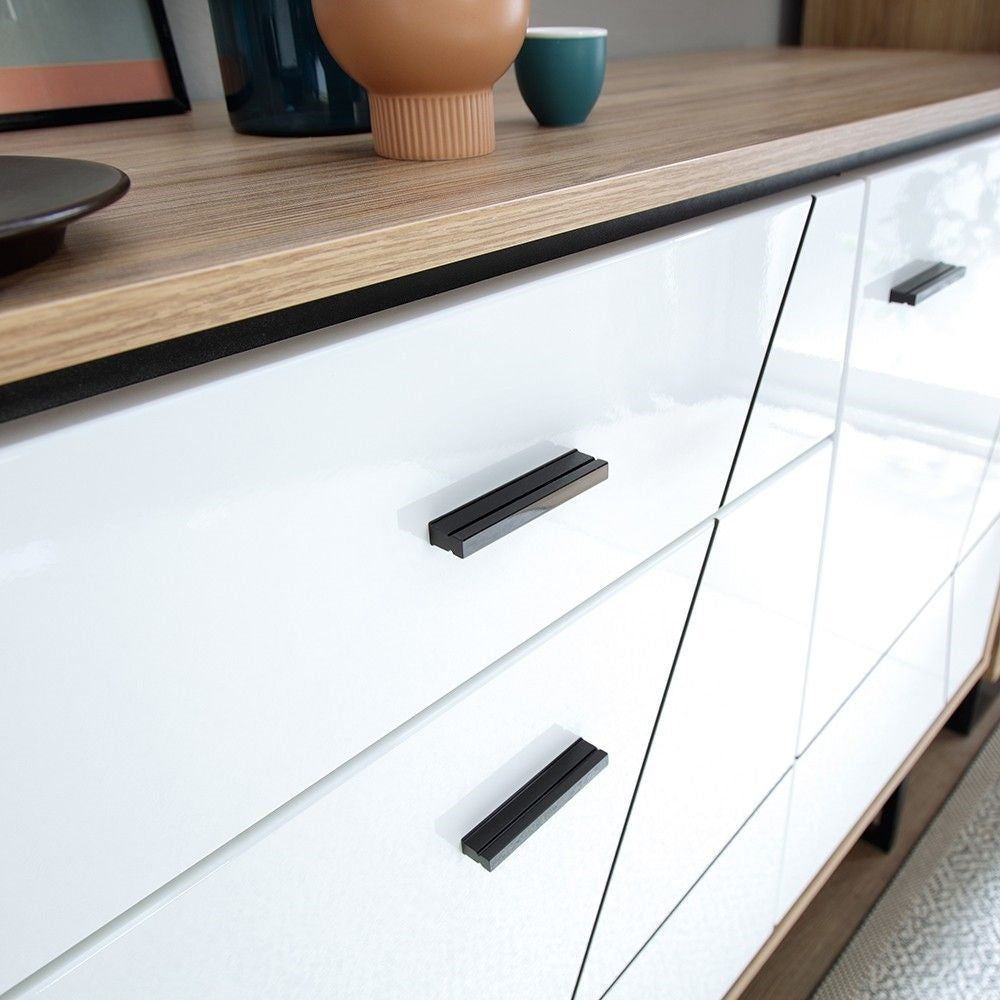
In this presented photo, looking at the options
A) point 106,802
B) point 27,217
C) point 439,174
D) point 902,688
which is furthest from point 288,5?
point 902,688

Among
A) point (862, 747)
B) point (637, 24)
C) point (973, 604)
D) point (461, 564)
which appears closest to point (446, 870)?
point (461, 564)

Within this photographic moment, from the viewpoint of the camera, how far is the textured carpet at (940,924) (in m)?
1.02

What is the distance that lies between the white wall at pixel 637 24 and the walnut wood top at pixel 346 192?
0.08 meters

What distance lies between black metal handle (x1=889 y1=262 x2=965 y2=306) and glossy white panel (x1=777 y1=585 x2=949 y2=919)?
420mm

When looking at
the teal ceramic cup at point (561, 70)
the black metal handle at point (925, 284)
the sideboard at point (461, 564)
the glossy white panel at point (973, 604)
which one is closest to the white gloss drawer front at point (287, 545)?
the sideboard at point (461, 564)

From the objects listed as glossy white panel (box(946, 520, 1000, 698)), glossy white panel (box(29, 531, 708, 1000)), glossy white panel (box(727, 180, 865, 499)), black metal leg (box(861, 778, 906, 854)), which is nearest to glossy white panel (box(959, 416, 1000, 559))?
glossy white panel (box(946, 520, 1000, 698))

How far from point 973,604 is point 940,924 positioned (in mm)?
Answer: 396

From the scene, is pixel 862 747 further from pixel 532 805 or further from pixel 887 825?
pixel 532 805

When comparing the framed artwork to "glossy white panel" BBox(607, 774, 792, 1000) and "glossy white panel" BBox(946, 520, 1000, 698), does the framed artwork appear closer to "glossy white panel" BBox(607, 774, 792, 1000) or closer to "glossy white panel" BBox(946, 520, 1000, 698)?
"glossy white panel" BBox(607, 774, 792, 1000)

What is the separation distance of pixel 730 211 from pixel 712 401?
0.36 ft

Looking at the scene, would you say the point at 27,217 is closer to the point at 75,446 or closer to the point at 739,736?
the point at 75,446

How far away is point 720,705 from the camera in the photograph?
68 cm

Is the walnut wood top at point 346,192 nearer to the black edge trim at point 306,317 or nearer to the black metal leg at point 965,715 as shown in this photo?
the black edge trim at point 306,317

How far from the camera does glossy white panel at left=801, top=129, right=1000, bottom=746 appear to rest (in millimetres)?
666
